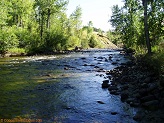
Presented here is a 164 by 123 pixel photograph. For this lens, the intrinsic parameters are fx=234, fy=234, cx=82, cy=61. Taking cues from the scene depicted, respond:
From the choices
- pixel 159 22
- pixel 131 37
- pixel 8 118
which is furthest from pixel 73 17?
pixel 8 118

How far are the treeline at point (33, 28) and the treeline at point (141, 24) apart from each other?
1480 cm

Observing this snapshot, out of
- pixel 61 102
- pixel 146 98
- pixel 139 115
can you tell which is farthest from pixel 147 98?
pixel 61 102

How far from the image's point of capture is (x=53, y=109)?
37.7 feet

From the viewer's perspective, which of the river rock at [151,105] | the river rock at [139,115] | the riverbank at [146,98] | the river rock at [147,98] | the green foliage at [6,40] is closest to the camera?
the river rock at [139,115]

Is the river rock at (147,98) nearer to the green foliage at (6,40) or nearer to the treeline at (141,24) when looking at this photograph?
the treeline at (141,24)

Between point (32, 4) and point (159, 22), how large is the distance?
148 ft

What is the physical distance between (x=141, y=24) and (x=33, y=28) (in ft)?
102

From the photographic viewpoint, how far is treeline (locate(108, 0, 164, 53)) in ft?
84.3

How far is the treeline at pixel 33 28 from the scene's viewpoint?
4400cm

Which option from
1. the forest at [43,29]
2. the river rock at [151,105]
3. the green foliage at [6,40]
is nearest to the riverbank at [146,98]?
the river rock at [151,105]

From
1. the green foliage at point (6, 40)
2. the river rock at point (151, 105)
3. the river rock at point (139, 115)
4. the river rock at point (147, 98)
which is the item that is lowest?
the river rock at point (139, 115)

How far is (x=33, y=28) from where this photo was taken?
196ft

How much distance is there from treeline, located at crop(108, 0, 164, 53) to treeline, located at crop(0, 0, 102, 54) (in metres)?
14.8

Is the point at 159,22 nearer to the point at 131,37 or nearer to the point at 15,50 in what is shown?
the point at 131,37
